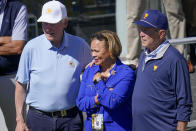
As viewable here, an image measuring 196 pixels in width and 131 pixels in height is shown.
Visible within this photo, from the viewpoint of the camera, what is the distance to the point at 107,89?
3.91 m

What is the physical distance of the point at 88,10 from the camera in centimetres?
806

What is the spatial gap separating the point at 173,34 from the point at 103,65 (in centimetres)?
379

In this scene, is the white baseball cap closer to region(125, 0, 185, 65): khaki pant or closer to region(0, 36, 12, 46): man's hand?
region(0, 36, 12, 46): man's hand

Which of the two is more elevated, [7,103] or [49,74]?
[49,74]

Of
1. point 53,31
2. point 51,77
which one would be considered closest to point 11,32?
point 53,31

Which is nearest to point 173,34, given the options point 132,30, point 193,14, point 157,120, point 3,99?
point 132,30

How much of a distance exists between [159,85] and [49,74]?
1.09 meters

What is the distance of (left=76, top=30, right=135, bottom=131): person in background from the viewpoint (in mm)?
3918

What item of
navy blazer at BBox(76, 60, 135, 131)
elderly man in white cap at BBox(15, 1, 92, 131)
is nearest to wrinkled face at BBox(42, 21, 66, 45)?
elderly man in white cap at BBox(15, 1, 92, 131)

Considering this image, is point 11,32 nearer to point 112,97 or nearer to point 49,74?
point 49,74

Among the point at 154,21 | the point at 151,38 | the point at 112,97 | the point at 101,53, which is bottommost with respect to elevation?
the point at 112,97

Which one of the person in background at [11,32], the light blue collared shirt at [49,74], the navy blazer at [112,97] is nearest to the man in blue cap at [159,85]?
the navy blazer at [112,97]

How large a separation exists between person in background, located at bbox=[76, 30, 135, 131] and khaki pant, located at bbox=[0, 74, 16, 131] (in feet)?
4.28

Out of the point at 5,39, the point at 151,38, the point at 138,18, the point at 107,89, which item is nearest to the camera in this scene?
the point at 151,38
